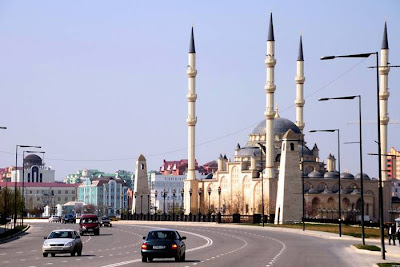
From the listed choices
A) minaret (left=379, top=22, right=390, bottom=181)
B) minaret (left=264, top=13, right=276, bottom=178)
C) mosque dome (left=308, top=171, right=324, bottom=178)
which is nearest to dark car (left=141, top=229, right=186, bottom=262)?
minaret (left=264, top=13, right=276, bottom=178)

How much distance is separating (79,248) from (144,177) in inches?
4223

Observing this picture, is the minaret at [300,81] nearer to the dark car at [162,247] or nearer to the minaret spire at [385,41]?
the minaret spire at [385,41]

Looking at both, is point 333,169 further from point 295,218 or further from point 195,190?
point 295,218

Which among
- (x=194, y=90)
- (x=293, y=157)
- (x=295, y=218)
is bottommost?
(x=295, y=218)

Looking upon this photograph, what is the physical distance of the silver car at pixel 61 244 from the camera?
130 feet

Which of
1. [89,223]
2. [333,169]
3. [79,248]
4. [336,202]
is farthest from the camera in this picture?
[333,169]

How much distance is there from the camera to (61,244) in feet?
130

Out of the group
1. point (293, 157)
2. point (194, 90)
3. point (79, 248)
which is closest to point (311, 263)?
point (79, 248)

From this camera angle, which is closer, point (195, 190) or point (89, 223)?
point (89, 223)

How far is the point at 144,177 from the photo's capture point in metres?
149

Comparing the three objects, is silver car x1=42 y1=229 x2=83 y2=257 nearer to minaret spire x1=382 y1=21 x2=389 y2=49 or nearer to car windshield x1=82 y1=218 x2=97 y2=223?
car windshield x1=82 y1=218 x2=97 y2=223

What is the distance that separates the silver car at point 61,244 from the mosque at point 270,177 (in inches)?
3857

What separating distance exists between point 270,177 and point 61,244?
11853 centimetres

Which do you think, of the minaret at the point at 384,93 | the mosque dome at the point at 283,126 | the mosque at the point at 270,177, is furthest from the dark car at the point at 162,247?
the mosque dome at the point at 283,126
